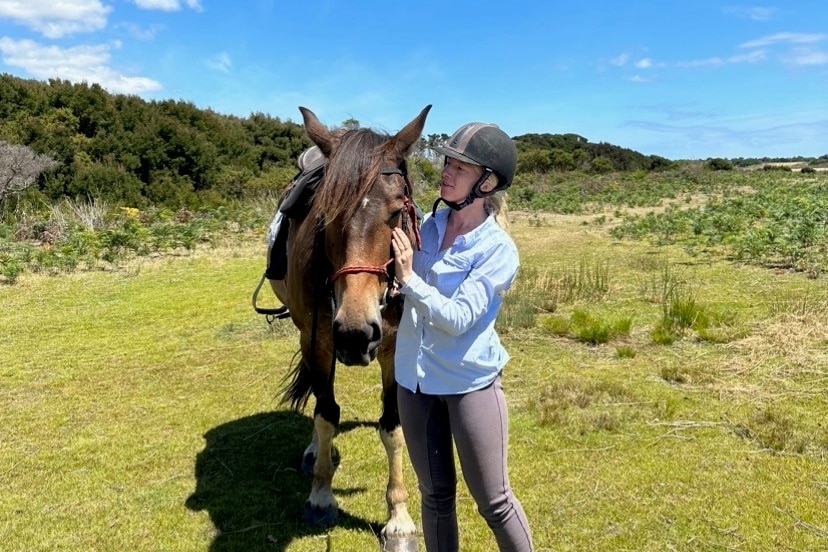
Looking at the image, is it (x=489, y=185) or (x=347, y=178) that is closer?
(x=489, y=185)

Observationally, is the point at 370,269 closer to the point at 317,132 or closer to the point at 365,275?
the point at 365,275

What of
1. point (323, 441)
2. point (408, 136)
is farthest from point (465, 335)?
point (323, 441)

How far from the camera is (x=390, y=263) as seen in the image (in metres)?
2.12

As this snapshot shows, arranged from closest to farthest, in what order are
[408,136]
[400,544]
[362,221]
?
[362,221]
[408,136]
[400,544]

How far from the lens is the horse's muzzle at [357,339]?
194 cm

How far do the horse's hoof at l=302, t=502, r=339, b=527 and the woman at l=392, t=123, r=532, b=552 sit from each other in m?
1.45

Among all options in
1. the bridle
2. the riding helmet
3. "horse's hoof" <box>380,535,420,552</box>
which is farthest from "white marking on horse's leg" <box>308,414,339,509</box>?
the riding helmet

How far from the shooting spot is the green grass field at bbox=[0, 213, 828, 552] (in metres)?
3.21

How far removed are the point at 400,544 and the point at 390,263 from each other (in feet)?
5.78

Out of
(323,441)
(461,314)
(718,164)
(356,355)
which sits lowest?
(323,441)

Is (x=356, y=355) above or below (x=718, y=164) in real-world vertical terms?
below

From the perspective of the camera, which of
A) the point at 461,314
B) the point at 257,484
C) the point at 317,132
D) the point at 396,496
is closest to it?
the point at 461,314

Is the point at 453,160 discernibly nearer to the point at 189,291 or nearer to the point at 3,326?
the point at 3,326

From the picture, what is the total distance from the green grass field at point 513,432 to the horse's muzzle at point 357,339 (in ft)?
5.42
